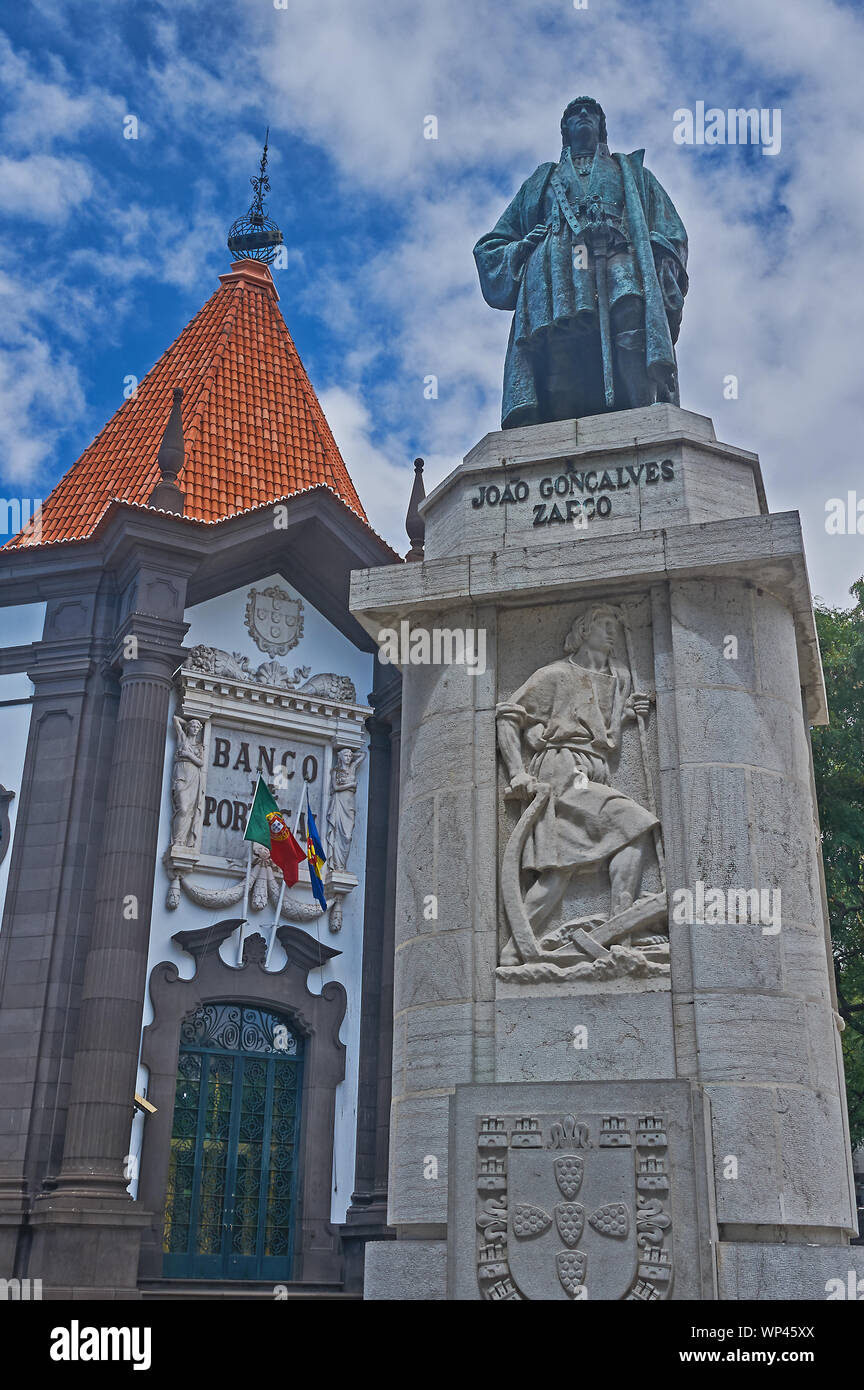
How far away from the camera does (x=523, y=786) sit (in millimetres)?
8312

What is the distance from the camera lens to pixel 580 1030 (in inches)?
299

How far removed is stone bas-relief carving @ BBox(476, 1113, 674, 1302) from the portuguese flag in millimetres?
12201

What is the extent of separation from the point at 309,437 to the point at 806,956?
63.0 feet

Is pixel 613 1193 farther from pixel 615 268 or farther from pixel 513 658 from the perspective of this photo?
pixel 615 268

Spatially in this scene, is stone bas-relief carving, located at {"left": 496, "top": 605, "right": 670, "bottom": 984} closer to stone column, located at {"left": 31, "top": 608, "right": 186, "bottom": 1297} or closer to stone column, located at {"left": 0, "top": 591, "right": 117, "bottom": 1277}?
stone column, located at {"left": 31, "top": 608, "right": 186, "bottom": 1297}

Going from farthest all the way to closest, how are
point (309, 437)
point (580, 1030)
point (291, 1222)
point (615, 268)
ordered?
point (309, 437) < point (291, 1222) < point (615, 268) < point (580, 1030)

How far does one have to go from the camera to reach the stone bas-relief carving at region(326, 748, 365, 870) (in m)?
20.8

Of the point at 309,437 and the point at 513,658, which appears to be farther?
the point at 309,437

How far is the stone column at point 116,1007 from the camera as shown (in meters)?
16.1

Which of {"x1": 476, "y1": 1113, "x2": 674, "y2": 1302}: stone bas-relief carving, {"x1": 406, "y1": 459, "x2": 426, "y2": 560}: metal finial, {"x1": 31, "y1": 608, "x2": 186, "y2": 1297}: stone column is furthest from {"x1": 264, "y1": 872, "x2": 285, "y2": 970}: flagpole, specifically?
{"x1": 476, "y1": 1113, "x2": 674, "y2": 1302}: stone bas-relief carving

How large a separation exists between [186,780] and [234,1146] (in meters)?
5.20

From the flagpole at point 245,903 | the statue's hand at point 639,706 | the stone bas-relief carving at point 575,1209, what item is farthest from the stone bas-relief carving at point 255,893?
the stone bas-relief carving at point 575,1209

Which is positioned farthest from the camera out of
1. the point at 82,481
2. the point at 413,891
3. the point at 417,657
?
the point at 82,481
